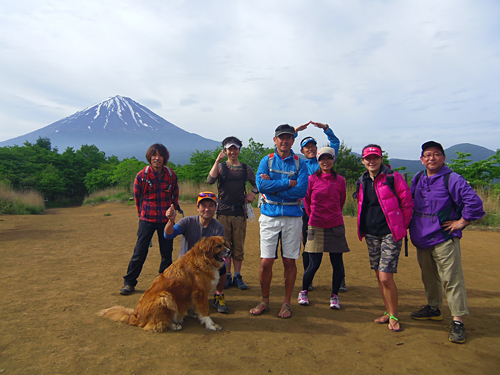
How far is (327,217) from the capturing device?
4.10 meters

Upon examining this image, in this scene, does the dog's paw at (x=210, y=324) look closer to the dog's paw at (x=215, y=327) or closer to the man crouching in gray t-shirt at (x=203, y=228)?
the dog's paw at (x=215, y=327)

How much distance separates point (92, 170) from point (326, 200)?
121 ft

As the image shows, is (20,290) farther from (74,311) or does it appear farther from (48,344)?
(48,344)

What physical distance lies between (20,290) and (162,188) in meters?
2.66

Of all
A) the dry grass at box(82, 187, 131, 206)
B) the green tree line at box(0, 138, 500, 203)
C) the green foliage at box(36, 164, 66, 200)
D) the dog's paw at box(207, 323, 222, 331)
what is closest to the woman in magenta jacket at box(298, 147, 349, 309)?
the dog's paw at box(207, 323, 222, 331)

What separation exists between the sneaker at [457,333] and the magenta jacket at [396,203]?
1082mm

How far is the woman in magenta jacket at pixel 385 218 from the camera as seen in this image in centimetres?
345

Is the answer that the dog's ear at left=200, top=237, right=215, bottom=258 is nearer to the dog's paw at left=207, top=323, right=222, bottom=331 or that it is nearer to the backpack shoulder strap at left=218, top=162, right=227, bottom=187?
the dog's paw at left=207, top=323, right=222, bottom=331

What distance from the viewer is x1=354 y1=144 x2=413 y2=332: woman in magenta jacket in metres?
3.45

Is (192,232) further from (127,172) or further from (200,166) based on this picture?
(127,172)

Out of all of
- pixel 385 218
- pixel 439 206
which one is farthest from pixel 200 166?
pixel 439 206


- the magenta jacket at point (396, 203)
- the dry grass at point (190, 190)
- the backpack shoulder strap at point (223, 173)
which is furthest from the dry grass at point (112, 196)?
the magenta jacket at point (396, 203)

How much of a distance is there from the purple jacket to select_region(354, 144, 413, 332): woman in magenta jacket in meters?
0.18

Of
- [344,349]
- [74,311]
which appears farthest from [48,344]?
[344,349]
